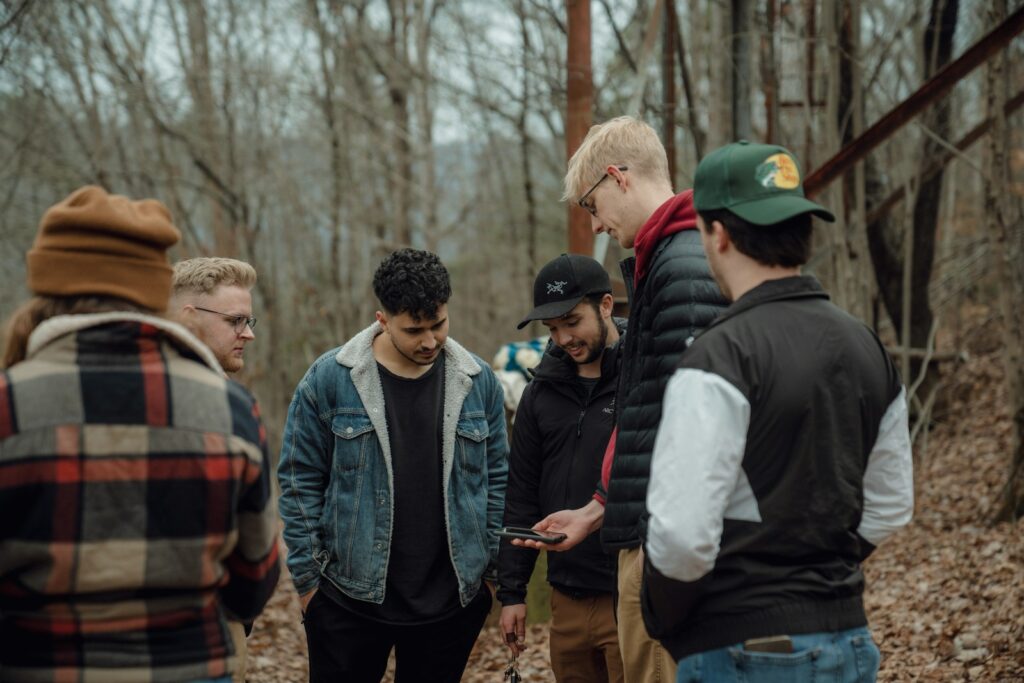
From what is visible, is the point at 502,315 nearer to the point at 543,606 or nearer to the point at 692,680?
the point at 543,606

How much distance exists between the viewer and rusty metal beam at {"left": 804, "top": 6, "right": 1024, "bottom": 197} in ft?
16.5

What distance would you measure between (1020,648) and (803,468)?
3.83 meters

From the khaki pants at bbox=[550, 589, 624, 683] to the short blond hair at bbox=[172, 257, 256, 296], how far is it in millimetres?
1787

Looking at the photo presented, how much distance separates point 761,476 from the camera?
7.16ft

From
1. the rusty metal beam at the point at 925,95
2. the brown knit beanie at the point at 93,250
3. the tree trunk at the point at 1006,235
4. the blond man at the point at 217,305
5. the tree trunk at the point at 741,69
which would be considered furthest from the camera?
the tree trunk at the point at 741,69

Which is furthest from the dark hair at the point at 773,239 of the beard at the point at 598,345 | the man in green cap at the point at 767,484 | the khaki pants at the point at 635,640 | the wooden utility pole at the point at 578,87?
the wooden utility pole at the point at 578,87

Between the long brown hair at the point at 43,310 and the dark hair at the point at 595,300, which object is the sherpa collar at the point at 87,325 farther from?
the dark hair at the point at 595,300

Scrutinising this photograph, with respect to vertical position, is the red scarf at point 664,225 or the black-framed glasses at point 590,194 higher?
the black-framed glasses at point 590,194

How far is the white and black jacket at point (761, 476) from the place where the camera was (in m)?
2.11

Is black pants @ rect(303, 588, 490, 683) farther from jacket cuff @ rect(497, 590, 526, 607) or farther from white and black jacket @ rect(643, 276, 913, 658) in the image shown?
white and black jacket @ rect(643, 276, 913, 658)

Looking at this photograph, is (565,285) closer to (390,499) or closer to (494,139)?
(390,499)

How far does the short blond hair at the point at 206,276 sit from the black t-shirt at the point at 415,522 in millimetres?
638

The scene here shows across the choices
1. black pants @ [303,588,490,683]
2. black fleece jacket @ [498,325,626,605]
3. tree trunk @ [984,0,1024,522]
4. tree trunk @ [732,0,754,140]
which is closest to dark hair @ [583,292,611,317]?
black fleece jacket @ [498,325,626,605]

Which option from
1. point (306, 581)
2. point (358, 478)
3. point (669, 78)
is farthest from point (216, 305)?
point (669, 78)
